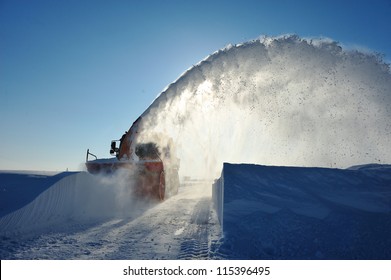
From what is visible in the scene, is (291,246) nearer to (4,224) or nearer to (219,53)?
(4,224)

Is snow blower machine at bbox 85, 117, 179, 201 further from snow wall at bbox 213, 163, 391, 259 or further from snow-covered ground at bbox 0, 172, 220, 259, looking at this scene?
snow wall at bbox 213, 163, 391, 259

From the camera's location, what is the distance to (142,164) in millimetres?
11922

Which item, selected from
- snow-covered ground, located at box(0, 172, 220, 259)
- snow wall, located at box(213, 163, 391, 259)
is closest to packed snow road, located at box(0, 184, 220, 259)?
snow-covered ground, located at box(0, 172, 220, 259)

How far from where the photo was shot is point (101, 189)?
35.8 feet

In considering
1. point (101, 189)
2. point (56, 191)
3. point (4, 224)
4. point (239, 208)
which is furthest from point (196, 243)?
point (101, 189)

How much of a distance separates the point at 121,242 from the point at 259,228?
104 inches

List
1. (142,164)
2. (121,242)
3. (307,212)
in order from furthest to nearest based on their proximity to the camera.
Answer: (142,164)
(121,242)
(307,212)

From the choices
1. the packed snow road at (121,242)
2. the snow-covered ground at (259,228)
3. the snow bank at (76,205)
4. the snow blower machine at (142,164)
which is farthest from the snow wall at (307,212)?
the snow blower machine at (142,164)

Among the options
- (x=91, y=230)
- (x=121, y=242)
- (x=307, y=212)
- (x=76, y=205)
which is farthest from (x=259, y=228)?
(x=76, y=205)

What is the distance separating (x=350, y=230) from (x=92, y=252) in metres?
4.53

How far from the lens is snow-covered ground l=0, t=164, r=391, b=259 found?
16.1ft

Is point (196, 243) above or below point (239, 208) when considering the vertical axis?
below

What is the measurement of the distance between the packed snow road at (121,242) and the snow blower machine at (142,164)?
3988 mm

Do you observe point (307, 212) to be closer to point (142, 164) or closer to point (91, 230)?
point (91, 230)
